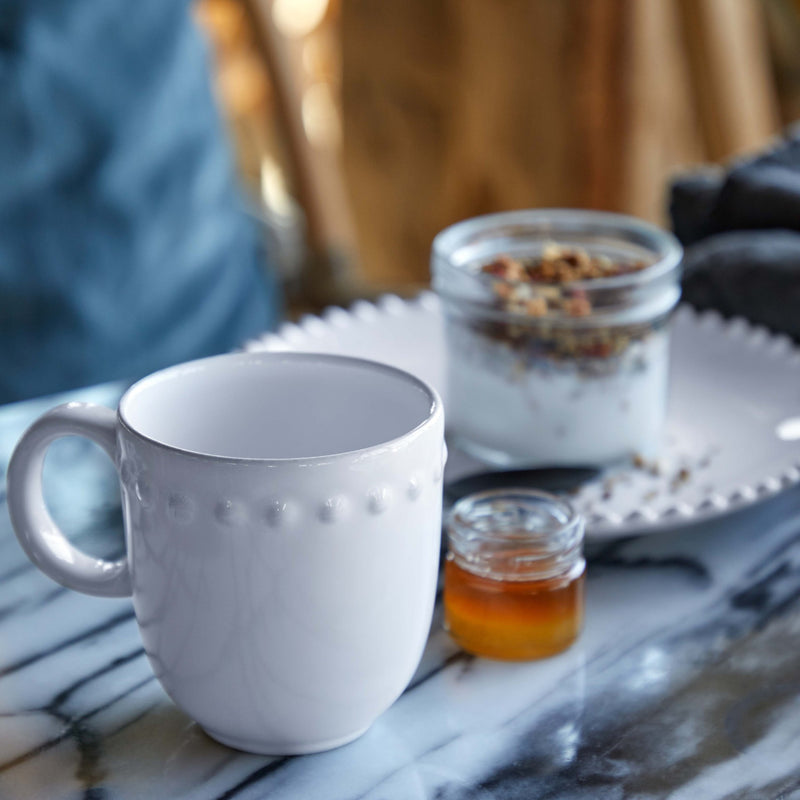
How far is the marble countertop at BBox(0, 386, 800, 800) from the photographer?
1.37 ft

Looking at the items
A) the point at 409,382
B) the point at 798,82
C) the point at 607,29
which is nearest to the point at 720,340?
the point at 409,382

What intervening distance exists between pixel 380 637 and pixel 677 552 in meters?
0.24

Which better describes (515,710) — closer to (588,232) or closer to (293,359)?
(293,359)

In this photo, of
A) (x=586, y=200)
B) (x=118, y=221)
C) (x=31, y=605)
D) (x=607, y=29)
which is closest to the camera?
(x=31, y=605)

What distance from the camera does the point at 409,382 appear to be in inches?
17.3

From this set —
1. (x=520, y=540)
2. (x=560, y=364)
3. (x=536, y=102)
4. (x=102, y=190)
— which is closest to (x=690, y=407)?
(x=560, y=364)

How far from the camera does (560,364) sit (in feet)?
2.23

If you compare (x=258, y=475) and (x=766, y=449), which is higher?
(x=258, y=475)

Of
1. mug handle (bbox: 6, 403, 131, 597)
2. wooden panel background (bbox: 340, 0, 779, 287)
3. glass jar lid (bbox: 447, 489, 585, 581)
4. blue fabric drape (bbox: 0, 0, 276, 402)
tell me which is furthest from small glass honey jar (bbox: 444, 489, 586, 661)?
wooden panel background (bbox: 340, 0, 779, 287)

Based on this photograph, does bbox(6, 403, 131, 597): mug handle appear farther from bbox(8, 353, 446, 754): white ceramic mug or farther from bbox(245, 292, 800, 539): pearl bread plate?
bbox(245, 292, 800, 539): pearl bread plate

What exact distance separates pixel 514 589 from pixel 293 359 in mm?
133

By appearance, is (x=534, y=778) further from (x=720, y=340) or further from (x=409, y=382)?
(x=720, y=340)

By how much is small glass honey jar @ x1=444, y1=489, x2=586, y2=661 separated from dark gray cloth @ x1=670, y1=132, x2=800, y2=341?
335 mm

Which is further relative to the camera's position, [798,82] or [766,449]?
[798,82]
